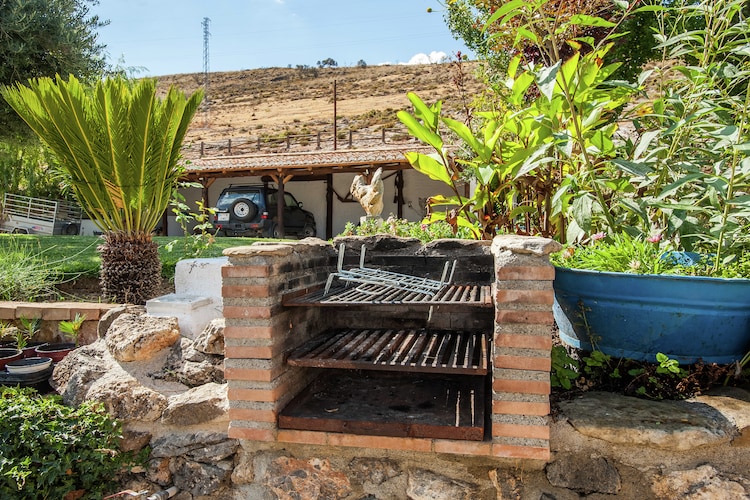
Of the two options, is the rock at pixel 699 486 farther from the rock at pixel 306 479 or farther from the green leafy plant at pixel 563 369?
the rock at pixel 306 479

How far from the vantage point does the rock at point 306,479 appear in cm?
210

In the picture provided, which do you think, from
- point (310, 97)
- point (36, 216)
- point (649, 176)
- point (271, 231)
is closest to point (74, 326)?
point (649, 176)

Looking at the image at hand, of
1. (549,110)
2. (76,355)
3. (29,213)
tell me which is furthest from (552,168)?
(29,213)

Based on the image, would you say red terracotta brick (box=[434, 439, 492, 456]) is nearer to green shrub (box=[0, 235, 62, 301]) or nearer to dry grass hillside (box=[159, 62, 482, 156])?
green shrub (box=[0, 235, 62, 301])

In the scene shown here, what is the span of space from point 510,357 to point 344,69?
36.6 m

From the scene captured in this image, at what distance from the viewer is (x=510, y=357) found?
1806mm

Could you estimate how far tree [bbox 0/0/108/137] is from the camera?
5.97 metres

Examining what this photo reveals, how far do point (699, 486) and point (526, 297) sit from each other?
0.91 metres

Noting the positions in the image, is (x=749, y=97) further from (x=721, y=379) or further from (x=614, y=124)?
(x=721, y=379)

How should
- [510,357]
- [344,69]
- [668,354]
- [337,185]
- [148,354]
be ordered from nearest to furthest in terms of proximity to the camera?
[510,357] < [668,354] < [148,354] < [337,185] < [344,69]

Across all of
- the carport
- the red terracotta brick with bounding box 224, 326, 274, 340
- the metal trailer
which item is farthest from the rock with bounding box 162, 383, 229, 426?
the metal trailer

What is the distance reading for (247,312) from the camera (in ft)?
6.71

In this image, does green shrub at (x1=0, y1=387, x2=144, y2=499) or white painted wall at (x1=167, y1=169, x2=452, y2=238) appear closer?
green shrub at (x1=0, y1=387, x2=144, y2=499)

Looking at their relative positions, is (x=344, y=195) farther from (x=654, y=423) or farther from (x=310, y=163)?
(x=654, y=423)
